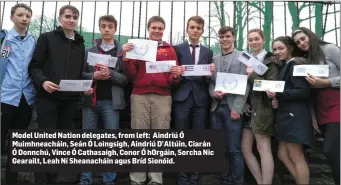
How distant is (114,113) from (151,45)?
78cm

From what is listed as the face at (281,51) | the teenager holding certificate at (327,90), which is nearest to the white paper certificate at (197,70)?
the face at (281,51)

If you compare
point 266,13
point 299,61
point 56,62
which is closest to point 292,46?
point 299,61

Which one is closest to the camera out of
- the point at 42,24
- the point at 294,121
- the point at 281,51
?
the point at 294,121

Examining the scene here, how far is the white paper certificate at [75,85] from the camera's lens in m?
3.18

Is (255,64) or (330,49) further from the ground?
(330,49)

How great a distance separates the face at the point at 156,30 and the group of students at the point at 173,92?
0.01m

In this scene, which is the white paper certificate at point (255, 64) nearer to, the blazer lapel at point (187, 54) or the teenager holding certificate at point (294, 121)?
the teenager holding certificate at point (294, 121)

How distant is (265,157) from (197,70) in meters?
1.07

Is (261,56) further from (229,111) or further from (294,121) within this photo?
(294,121)

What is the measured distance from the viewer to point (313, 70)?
118 inches

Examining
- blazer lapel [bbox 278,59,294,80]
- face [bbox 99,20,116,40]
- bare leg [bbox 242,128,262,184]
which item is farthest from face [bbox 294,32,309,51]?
face [bbox 99,20,116,40]

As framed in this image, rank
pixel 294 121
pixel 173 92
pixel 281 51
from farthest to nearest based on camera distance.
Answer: pixel 173 92, pixel 281 51, pixel 294 121

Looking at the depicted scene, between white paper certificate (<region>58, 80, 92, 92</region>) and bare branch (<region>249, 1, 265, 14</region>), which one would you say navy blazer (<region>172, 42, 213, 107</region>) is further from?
bare branch (<region>249, 1, 265, 14</region>)

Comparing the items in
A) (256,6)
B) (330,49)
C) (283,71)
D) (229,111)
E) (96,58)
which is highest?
(256,6)
